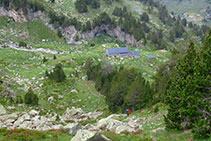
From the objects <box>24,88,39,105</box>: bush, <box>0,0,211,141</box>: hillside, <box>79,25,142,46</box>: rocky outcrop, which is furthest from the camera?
<box>79,25,142,46</box>: rocky outcrop

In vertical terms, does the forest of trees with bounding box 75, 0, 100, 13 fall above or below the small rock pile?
above

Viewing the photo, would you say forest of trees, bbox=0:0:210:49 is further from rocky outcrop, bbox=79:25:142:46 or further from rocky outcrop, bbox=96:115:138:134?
rocky outcrop, bbox=96:115:138:134

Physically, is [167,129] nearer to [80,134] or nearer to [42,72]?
[80,134]

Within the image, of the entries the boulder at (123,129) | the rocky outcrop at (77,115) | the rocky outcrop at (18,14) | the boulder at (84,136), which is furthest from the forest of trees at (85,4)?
the boulder at (84,136)

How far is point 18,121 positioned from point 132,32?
127055 mm

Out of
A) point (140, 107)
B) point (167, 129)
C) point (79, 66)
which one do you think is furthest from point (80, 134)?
point (79, 66)

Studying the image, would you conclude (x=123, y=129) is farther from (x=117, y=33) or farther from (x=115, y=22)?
(x=115, y=22)

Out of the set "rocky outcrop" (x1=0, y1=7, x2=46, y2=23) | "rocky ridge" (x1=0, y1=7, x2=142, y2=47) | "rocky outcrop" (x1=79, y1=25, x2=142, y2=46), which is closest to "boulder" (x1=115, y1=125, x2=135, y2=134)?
"rocky ridge" (x1=0, y1=7, x2=142, y2=47)

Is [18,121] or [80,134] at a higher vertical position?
[80,134]

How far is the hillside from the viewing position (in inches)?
990

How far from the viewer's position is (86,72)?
3209 inches

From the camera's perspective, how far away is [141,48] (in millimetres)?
138625

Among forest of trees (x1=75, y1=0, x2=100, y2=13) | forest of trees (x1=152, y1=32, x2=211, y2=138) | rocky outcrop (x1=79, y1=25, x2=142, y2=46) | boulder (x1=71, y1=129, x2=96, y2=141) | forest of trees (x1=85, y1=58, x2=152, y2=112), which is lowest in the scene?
forest of trees (x1=85, y1=58, x2=152, y2=112)

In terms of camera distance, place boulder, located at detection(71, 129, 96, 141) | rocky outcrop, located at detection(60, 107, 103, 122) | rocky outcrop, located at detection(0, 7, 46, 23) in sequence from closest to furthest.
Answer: boulder, located at detection(71, 129, 96, 141), rocky outcrop, located at detection(60, 107, 103, 122), rocky outcrop, located at detection(0, 7, 46, 23)
